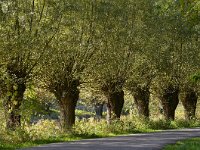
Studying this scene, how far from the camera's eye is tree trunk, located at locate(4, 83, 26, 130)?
25047mm

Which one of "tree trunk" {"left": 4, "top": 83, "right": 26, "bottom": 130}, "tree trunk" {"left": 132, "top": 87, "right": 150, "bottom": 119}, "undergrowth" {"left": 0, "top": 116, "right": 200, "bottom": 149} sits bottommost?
"undergrowth" {"left": 0, "top": 116, "right": 200, "bottom": 149}

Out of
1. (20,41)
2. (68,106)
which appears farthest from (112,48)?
(20,41)

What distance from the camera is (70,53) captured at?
97.2 ft

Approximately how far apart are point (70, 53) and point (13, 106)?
6168 mm

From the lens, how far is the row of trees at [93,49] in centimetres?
2539

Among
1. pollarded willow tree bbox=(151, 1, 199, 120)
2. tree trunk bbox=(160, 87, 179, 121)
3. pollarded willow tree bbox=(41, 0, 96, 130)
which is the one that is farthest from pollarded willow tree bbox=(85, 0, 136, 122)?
tree trunk bbox=(160, 87, 179, 121)

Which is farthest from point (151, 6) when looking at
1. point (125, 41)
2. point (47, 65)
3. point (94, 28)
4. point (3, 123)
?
point (3, 123)

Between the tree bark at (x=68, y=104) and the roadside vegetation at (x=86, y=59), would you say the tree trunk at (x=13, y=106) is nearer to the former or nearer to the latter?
the roadside vegetation at (x=86, y=59)

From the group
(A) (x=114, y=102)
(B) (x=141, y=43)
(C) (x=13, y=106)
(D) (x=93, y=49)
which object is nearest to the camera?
(C) (x=13, y=106)

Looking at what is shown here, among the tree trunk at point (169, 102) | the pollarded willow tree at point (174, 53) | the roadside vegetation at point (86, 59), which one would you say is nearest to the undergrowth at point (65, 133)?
the roadside vegetation at point (86, 59)

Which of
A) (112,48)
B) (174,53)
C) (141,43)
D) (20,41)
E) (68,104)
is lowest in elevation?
(68,104)

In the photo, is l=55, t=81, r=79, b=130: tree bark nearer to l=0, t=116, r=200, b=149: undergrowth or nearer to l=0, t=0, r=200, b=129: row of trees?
l=0, t=0, r=200, b=129: row of trees

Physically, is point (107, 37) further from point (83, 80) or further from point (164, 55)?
point (164, 55)

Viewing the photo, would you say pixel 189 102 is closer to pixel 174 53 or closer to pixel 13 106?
pixel 174 53
